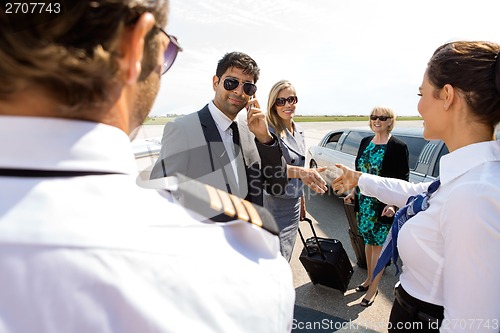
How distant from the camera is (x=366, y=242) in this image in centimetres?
342

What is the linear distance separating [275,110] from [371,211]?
1563mm

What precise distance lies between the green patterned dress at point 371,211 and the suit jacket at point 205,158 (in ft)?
5.35

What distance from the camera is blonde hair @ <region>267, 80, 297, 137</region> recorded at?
10.4ft

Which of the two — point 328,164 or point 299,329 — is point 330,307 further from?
point 328,164

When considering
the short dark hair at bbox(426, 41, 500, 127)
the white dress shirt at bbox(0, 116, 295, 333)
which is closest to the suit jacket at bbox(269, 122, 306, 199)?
the short dark hair at bbox(426, 41, 500, 127)

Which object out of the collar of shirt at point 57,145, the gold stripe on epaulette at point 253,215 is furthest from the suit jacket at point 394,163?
the collar of shirt at point 57,145

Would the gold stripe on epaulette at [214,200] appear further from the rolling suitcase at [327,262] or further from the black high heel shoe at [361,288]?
the black high heel shoe at [361,288]

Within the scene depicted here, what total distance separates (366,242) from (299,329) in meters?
1.84

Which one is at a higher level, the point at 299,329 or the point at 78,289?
the point at 78,289

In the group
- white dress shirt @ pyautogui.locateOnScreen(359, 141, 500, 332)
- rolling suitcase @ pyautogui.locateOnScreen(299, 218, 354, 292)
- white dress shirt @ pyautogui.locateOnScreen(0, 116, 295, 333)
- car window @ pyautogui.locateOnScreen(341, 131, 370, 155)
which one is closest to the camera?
white dress shirt @ pyautogui.locateOnScreen(0, 116, 295, 333)

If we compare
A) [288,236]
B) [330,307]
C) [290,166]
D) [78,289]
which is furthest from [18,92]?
[330,307]

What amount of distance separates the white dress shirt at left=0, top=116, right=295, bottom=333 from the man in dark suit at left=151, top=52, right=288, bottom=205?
1.30 metres

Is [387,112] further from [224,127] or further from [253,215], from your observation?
[253,215]

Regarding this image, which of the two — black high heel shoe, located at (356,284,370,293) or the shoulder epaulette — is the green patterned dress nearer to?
black high heel shoe, located at (356,284,370,293)
